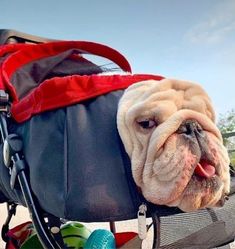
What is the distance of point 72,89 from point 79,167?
0.18 m

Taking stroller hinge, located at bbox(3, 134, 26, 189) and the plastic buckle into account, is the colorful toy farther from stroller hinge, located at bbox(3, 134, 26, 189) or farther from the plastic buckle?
the plastic buckle

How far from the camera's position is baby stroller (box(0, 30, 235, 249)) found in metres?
0.67

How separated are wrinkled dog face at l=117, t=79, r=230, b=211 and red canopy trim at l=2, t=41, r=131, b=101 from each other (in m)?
0.47

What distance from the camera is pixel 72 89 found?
0.76m

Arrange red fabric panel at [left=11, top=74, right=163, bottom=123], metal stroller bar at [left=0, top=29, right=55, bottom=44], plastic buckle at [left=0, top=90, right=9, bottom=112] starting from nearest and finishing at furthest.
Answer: red fabric panel at [left=11, top=74, right=163, bottom=123], plastic buckle at [left=0, top=90, right=9, bottom=112], metal stroller bar at [left=0, top=29, right=55, bottom=44]

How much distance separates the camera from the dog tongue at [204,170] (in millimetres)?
668

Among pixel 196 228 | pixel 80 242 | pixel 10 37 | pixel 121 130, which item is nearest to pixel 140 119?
pixel 121 130

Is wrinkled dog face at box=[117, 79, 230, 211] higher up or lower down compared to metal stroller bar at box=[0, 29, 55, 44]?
lower down

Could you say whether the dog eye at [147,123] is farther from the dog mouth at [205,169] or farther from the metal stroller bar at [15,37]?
the metal stroller bar at [15,37]

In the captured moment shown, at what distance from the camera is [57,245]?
0.78 meters

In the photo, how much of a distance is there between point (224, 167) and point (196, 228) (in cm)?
17

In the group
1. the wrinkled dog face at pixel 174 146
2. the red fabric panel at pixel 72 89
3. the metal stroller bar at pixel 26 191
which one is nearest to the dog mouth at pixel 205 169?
the wrinkled dog face at pixel 174 146

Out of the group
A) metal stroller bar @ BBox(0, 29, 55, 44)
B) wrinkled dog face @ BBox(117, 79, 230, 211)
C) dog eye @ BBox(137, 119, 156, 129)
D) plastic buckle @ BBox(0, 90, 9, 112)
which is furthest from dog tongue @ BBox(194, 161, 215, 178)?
metal stroller bar @ BBox(0, 29, 55, 44)

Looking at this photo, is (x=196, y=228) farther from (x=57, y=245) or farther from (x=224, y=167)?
(x=57, y=245)
